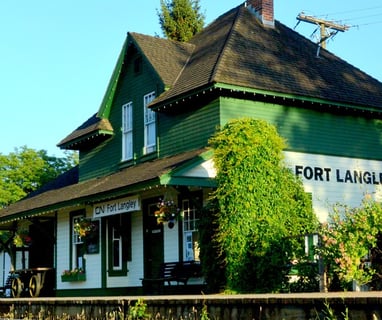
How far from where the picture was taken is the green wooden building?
18.1 meters

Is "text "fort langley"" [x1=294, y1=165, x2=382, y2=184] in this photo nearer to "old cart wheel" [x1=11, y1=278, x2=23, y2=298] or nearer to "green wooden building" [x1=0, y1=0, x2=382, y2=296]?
"green wooden building" [x1=0, y1=0, x2=382, y2=296]

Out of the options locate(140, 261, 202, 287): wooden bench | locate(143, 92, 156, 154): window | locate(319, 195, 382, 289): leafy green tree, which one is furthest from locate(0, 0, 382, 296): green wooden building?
locate(319, 195, 382, 289): leafy green tree

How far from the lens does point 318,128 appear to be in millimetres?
19391

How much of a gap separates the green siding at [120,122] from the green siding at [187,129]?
1.13m

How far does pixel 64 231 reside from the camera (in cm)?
2452

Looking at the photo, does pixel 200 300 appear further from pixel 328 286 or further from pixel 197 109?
pixel 197 109

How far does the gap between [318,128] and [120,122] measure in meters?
6.53

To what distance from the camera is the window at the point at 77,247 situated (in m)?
23.4

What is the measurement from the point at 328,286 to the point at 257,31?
10722 millimetres

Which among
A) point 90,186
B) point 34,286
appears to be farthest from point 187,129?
point 34,286

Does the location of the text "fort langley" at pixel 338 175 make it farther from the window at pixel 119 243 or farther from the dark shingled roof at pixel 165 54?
the window at pixel 119 243

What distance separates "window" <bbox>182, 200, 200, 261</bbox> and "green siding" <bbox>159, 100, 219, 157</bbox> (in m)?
1.63

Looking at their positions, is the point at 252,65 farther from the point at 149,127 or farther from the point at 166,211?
the point at 166,211

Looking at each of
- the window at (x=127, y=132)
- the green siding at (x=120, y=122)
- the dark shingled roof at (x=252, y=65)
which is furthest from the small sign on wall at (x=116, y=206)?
the dark shingled roof at (x=252, y=65)
